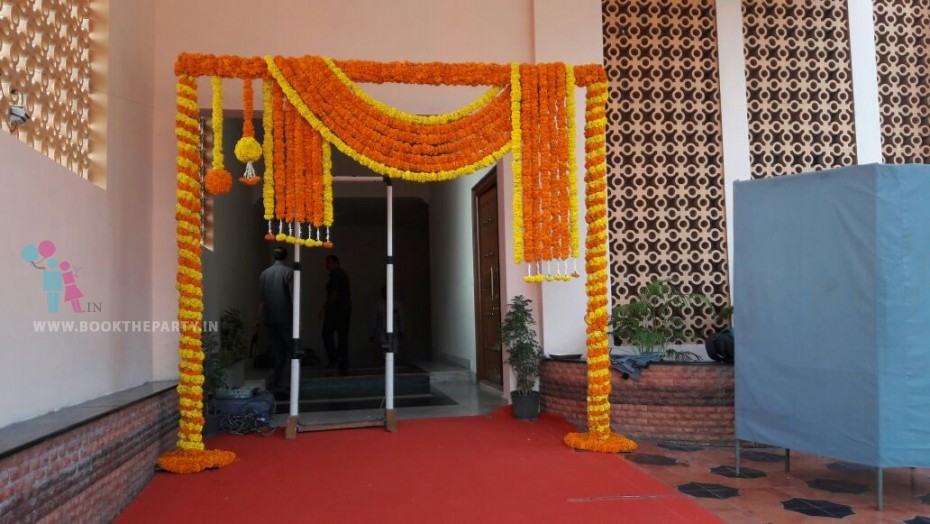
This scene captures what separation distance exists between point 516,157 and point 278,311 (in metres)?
3.54

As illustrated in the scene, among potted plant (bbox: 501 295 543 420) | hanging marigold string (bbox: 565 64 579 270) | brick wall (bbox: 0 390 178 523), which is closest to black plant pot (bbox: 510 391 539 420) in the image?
potted plant (bbox: 501 295 543 420)

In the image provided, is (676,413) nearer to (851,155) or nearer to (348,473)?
(348,473)

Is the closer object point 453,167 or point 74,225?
point 74,225

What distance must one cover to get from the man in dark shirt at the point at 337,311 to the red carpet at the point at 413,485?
392cm

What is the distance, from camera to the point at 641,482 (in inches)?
157

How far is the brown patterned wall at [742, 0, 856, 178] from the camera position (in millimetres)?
6273

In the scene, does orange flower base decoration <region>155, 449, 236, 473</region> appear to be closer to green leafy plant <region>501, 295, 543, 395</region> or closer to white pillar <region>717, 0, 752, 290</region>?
green leafy plant <region>501, 295, 543, 395</region>

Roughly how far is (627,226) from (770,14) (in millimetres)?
2433

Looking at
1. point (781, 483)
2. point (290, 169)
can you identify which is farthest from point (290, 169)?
point (781, 483)

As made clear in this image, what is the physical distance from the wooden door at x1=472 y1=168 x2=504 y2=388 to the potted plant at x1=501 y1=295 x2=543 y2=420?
827 mm

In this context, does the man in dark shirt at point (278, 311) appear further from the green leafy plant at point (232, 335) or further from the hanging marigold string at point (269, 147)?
the hanging marigold string at point (269, 147)

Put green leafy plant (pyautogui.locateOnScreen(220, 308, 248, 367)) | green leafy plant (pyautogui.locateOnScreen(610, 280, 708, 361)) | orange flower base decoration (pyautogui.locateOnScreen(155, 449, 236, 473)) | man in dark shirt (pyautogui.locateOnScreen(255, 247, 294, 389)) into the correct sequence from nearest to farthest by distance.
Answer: orange flower base decoration (pyautogui.locateOnScreen(155, 449, 236, 473)) → green leafy plant (pyautogui.locateOnScreen(610, 280, 708, 361)) → green leafy plant (pyautogui.locateOnScreen(220, 308, 248, 367)) → man in dark shirt (pyautogui.locateOnScreen(255, 247, 294, 389))

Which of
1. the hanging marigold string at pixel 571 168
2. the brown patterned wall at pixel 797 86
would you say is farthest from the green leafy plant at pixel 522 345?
the brown patterned wall at pixel 797 86

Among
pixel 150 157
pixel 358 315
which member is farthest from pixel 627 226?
pixel 358 315
